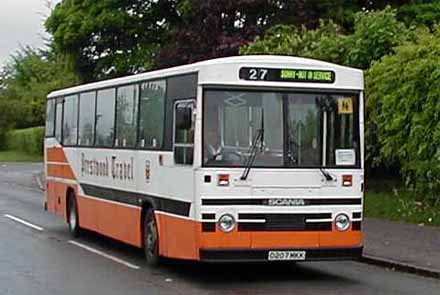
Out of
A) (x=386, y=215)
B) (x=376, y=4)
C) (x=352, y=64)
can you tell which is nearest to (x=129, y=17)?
(x=376, y=4)

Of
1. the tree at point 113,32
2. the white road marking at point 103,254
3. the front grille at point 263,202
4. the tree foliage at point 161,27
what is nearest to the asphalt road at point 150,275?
the white road marking at point 103,254

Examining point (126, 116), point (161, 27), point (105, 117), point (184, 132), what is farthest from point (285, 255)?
point (161, 27)

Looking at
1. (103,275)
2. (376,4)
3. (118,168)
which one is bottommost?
(103,275)

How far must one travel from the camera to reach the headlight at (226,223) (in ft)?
47.4

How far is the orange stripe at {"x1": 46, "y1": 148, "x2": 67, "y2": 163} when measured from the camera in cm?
2250

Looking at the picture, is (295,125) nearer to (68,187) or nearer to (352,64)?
(68,187)

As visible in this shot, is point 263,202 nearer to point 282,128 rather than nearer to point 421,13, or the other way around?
point 282,128

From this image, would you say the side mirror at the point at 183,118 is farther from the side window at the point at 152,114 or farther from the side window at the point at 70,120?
the side window at the point at 70,120

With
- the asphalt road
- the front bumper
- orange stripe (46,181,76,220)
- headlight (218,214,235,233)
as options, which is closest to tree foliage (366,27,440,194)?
the asphalt road

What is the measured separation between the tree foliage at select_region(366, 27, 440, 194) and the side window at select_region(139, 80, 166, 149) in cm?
711

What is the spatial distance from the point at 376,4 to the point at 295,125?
22.6 m

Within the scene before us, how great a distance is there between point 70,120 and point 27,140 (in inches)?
2432

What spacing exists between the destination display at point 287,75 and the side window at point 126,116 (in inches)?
125

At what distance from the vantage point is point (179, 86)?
50.6 feet
